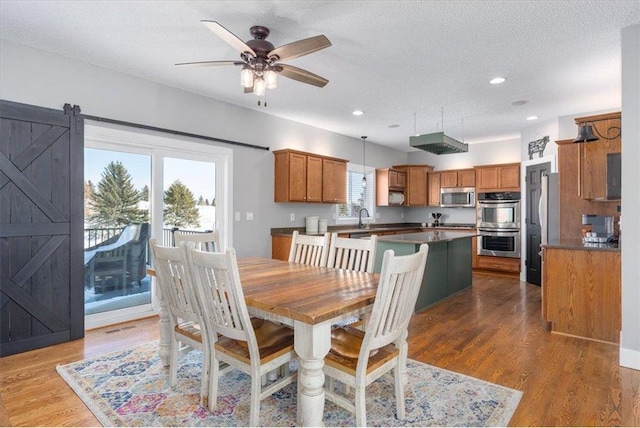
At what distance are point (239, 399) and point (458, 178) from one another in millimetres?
6416

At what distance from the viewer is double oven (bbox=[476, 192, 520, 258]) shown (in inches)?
249

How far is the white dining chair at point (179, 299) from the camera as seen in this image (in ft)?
6.75

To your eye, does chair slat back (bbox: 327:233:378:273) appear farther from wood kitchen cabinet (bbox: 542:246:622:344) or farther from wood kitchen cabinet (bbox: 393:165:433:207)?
wood kitchen cabinet (bbox: 393:165:433:207)

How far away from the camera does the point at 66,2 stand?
244 cm

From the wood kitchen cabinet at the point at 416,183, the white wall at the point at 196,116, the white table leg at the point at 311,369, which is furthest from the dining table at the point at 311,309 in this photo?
the wood kitchen cabinet at the point at 416,183

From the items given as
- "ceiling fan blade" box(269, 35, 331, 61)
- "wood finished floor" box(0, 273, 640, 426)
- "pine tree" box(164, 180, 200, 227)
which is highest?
"ceiling fan blade" box(269, 35, 331, 61)

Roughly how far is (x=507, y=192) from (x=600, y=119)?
3002 millimetres

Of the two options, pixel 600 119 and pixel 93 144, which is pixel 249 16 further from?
pixel 600 119

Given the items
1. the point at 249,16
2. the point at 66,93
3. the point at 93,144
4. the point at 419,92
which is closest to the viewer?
the point at 249,16

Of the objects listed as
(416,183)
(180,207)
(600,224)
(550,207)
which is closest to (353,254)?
(180,207)

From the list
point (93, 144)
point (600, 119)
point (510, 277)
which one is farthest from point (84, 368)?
point (510, 277)

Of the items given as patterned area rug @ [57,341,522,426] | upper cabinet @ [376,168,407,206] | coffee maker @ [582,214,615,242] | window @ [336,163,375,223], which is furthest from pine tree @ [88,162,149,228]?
coffee maker @ [582,214,615,242]

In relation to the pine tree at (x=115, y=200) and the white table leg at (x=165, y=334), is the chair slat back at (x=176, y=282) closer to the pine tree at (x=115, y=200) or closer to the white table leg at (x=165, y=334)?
the white table leg at (x=165, y=334)

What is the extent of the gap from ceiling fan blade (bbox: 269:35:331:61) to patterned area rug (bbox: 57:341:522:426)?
2.21m
